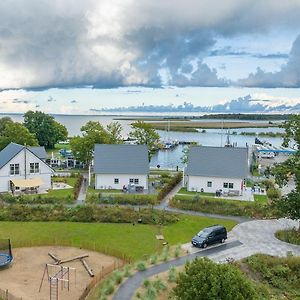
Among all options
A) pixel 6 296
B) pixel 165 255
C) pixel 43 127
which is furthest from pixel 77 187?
pixel 43 127

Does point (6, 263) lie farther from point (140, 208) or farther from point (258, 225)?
point (258, 225)

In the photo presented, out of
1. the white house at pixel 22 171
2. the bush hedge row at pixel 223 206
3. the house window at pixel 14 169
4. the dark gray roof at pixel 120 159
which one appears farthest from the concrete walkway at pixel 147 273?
the house window at pixel 14 169

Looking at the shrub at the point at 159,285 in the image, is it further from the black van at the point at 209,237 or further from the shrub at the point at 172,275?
the black van at the point at 209,237

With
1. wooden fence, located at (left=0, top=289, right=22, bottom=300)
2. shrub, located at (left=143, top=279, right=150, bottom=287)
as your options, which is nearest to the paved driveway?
shrub, located at (left=143, top=279, right=150, bottom=287)

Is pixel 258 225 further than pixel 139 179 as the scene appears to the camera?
No

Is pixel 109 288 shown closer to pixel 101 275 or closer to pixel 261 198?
pixel 101 275

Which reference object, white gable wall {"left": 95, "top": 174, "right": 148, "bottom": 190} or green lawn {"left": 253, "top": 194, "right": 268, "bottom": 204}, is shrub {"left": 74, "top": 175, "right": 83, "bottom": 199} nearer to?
white gable wall {"left": 95, "top": 174, "right": 148, "bottom": 190}

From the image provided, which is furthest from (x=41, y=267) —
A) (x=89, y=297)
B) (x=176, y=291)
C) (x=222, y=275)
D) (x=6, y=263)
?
(x=222, y=275)
